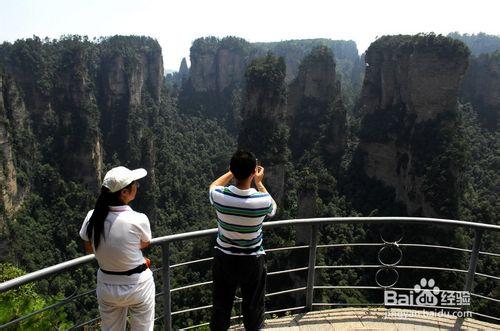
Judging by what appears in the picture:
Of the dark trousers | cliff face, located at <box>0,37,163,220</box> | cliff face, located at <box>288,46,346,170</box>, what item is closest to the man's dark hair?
the dark trousers

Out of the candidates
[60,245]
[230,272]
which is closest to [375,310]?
[230,272]

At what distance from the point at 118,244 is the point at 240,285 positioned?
1250 mm

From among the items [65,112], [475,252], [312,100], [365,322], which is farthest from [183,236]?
[312,100]

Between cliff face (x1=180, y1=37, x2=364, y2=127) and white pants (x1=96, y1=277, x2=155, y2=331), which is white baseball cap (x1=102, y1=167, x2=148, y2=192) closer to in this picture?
white pants (x1=96, y1=277, x2=155, y2=331)

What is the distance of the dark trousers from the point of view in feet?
13.1

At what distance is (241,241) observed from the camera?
13.0ft

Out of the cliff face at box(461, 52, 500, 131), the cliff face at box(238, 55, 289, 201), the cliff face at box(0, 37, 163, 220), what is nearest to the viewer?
the cliff face at box(238, 55, 289, 201)

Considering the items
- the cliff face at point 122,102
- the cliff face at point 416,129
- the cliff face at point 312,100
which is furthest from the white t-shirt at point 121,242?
the cliff face at point 122,102

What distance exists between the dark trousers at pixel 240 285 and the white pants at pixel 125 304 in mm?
633

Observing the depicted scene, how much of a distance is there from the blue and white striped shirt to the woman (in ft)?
Result: 2.25

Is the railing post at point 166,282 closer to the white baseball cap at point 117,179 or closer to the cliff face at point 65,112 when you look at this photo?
the white baseball cap at point 117,179

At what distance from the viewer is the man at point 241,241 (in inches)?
152

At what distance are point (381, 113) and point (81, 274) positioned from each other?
31.6 metres

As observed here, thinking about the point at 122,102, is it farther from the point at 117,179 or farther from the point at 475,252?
the point at 117,179
